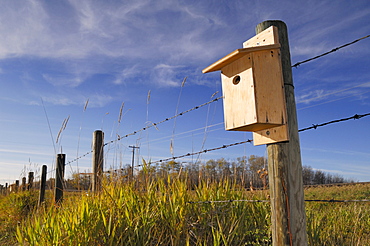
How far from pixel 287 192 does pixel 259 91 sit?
30.0 inches

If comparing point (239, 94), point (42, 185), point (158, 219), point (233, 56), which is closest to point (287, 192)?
point (239, 94)

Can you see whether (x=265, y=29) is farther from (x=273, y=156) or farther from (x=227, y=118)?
(x=273, y=156)

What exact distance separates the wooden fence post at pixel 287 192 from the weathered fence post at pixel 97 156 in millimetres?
2969

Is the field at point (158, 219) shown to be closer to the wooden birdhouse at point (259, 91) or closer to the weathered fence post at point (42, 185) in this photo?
the wooden birdhouse at point (259, 91)

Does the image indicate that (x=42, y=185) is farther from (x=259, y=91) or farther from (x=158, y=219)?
(x=259, y=91)

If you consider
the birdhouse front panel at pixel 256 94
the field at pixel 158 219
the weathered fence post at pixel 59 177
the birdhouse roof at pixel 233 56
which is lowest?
the field at pixel 158 219

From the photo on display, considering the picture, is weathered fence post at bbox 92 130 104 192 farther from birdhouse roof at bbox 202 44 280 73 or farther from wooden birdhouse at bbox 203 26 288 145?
wooden birdhouse at bbox 203 26 288 145

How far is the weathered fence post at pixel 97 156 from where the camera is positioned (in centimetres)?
456

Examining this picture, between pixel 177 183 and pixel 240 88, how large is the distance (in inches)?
74.8

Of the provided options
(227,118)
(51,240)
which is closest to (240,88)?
(227,118)

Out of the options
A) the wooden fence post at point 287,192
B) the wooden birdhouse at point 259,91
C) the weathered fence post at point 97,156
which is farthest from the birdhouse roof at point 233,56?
the weathered fence post at point 97,156

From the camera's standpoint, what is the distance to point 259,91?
235 centimetres

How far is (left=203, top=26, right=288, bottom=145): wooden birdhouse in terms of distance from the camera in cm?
228

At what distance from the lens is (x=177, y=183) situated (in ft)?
13.1
